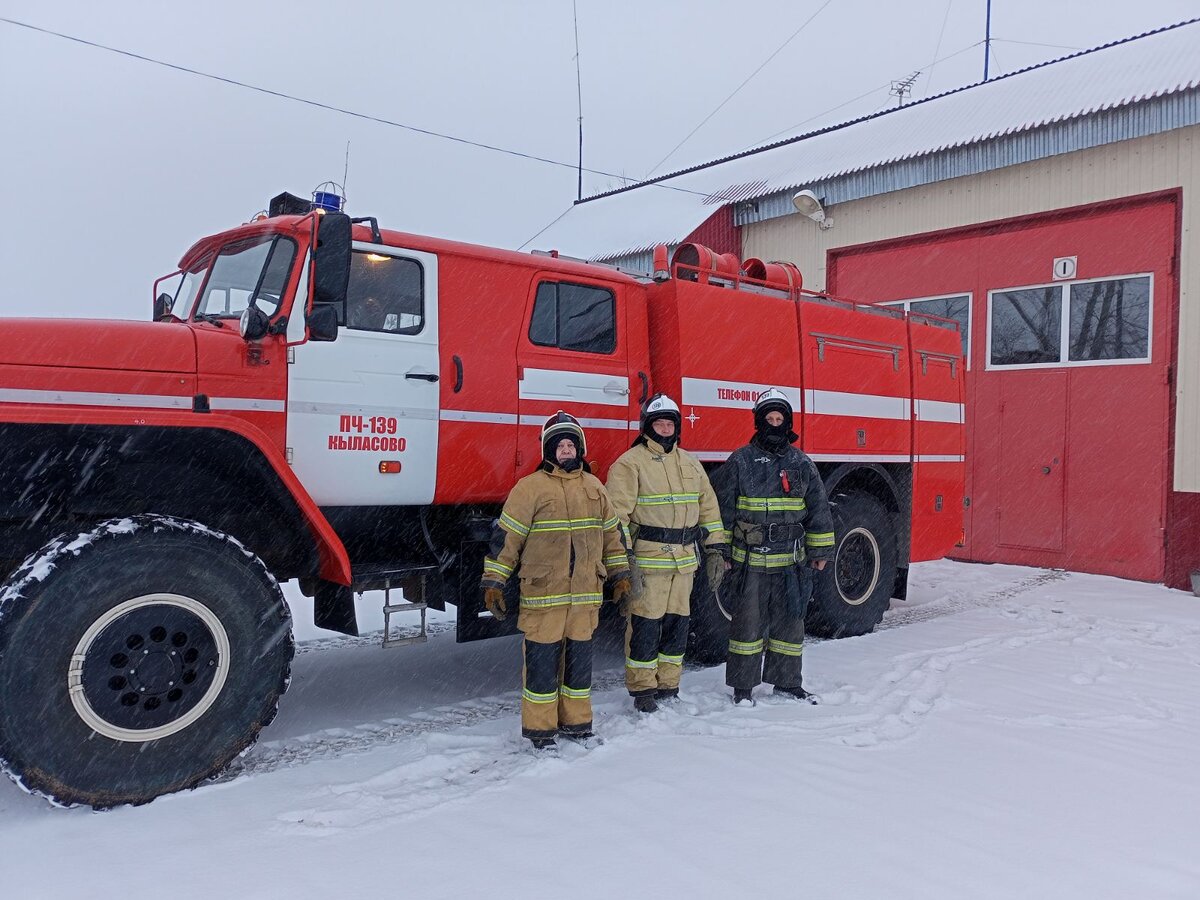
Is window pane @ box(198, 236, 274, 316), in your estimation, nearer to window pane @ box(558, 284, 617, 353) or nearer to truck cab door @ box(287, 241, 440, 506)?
truck cab door @ box(287, 241, 440, 506)

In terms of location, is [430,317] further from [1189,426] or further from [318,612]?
[1189,426]

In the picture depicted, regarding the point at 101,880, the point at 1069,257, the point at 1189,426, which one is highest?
the point at 1069,257

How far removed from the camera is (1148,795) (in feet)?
12.7

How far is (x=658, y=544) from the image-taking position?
500cm

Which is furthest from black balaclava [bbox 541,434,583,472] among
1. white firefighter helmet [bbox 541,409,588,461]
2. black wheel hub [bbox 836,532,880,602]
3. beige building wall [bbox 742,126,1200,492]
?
beige building wall [bbox 742,126,1200,492]

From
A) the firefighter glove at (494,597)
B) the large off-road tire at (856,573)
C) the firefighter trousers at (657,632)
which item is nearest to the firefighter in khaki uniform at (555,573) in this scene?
the firefighter glove at (494,597)

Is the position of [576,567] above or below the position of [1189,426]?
below

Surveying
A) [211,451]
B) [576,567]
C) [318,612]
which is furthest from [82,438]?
[576,567]

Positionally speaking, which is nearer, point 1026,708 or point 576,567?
point 576,567

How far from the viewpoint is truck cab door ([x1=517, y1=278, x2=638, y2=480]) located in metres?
5.14

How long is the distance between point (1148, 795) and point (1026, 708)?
4.02 ft

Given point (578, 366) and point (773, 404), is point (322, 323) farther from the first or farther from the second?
point (773, 404)

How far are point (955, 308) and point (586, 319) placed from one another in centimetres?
738

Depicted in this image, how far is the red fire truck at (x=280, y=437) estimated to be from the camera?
11.8ft
